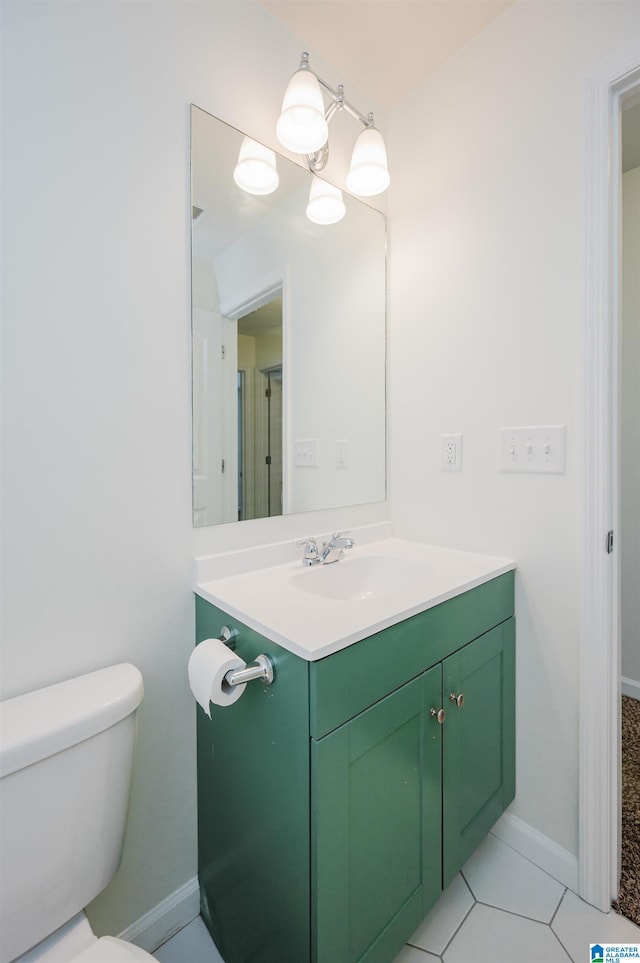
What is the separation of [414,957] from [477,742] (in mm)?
497

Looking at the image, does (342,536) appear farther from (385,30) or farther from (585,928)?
(385,30)

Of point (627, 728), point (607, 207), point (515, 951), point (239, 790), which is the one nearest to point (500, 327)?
point (607, 207)

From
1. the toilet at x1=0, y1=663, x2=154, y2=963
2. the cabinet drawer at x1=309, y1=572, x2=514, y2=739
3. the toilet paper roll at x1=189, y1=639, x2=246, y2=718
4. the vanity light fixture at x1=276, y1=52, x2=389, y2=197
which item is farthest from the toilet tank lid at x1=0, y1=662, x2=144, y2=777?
the vanity light fixture at x1=276, y1=52, x2=389, y2=197

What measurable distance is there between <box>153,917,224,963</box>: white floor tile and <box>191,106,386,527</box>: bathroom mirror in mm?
1056

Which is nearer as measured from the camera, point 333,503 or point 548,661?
point 548,661

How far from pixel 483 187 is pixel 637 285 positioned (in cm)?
122

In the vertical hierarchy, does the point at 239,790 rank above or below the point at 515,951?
above

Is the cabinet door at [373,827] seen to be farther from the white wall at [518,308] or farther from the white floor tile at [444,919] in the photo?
the white wall at [518,308]

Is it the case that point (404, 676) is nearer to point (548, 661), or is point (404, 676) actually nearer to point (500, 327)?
point (548, 661)

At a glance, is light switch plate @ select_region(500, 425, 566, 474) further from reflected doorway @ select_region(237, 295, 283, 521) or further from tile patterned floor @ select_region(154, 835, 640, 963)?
tile patterned floor @ select_region(154, 835, 640, 963)

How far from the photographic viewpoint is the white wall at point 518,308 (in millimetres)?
1187

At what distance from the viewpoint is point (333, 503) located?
1509 mm

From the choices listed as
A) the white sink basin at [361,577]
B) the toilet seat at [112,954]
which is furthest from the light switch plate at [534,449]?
the toilet seat at [112,954]

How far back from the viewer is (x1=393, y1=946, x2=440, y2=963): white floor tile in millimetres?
1025
